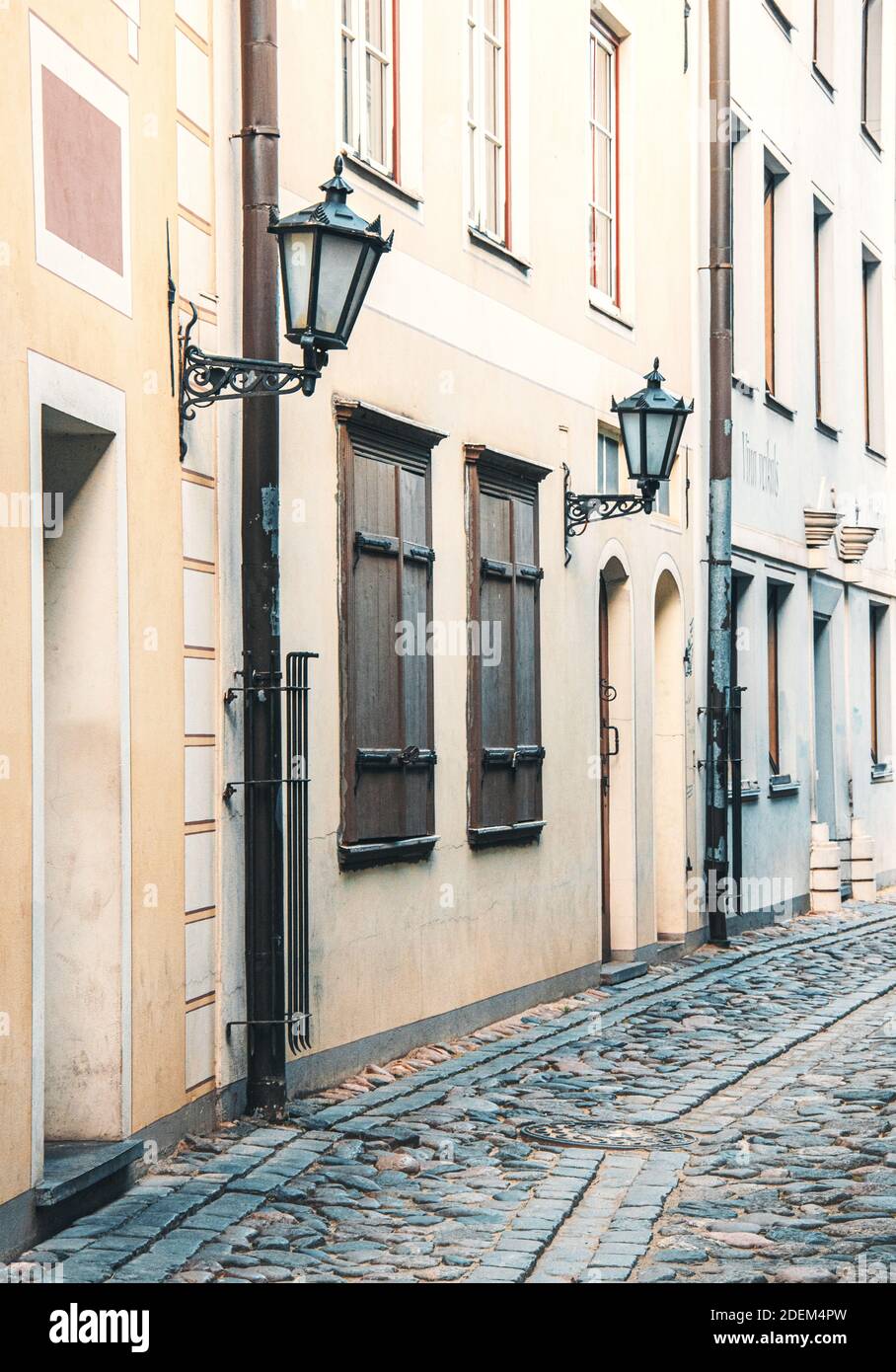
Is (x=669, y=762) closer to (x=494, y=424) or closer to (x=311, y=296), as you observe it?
(x=494, y=424)

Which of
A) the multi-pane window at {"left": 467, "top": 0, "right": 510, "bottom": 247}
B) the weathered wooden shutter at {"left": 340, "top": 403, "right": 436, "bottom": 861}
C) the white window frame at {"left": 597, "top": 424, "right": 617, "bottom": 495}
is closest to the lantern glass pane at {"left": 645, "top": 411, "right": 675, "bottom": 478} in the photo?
the white window frame at {"left": 597, "top": 424, "right": 617, "bottom": 495}

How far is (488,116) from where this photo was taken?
10992 mm

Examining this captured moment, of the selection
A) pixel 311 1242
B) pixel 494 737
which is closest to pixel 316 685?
pixel 494 737

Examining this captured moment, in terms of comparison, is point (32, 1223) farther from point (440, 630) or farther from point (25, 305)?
point (440, 630)

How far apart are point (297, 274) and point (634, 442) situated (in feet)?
15.9

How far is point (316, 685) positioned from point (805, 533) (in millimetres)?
11277

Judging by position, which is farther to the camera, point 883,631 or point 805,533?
point 883,631

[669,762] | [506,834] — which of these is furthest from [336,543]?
[669,762]

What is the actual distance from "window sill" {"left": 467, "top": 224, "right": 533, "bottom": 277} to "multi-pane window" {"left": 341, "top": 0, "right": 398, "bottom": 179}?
973 mm

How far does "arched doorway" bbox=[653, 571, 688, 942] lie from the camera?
14.6 meters

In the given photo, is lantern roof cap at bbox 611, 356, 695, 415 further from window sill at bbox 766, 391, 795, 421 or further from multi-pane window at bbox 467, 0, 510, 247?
window sill at bbox 766, 391, 795, 421

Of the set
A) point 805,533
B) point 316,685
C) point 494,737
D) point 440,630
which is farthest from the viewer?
point 805,533

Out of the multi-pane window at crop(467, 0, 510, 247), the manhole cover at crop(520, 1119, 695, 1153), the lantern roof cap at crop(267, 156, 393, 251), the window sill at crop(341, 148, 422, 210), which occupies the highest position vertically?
the multi-pane window at crop(467, 0, 510, 247)
